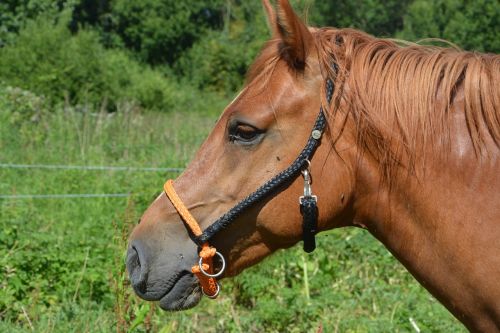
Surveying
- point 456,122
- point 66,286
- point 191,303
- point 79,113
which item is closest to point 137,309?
point 191,303

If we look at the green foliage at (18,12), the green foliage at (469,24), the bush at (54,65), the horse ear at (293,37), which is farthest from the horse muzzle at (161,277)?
the green foliage at (469,24)

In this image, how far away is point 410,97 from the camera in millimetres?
2172

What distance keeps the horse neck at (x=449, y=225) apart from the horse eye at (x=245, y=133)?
1.29 ft

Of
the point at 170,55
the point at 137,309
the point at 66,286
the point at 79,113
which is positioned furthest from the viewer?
the point at 170,55

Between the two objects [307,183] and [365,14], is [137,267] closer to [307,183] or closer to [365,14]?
[307,183]

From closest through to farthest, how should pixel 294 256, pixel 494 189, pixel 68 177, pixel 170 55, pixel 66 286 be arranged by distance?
pixel 494 189 < pixel 66 286 < pixel 294 256 < pixel 68 177 < pixel 170 55

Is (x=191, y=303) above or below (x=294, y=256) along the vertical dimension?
above

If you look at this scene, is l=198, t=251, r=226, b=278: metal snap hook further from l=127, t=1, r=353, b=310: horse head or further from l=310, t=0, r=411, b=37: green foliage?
l=310, t=0, r=411, b=37: green foliage

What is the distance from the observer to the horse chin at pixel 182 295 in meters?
2.33

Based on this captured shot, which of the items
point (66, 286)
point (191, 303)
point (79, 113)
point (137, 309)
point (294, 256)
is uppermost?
point (191, 303)

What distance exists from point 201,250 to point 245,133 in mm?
459

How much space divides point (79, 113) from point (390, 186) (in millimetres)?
8231

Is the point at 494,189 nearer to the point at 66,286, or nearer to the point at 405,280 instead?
the point at 66,286

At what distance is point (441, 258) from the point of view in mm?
2133
